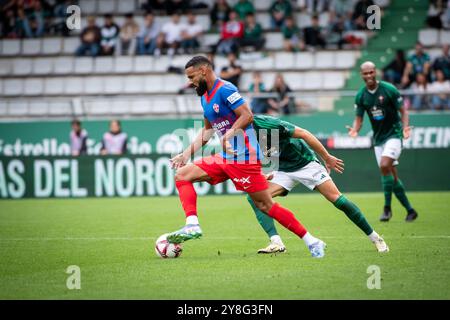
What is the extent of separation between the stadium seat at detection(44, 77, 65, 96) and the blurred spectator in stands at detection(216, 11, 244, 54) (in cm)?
501

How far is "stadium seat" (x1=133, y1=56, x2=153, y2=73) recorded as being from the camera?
26.9 m

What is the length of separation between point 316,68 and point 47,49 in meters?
8.64

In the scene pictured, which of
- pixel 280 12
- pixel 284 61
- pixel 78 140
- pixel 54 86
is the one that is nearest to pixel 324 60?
pixel 284 61

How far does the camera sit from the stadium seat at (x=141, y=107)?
24.1m

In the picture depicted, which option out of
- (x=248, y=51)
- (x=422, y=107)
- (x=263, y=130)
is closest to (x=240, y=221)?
(x=263, y=130)

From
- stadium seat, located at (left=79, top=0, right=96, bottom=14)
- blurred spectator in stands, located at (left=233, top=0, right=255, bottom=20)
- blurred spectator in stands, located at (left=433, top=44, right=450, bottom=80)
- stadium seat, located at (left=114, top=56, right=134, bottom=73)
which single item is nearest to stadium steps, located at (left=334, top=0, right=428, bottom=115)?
blurred spectator in stands, located at (left=433, top=44, right=450, bottom=80)

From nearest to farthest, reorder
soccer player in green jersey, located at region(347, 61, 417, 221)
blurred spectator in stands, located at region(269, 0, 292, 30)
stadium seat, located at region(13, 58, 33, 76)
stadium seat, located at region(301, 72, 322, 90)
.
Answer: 1. soccer player in green jersey, located at region(347, 61, 417, 221)
2. stadium seat, located at region(301, 72, 322, 90)
3. blurred spectator in stands, located at region(269, 0, 292, 30)
4. stadium seat, located at region(13, 58, 33, 76)

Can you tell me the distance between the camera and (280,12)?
26812mm

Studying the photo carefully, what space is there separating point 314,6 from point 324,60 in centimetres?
224

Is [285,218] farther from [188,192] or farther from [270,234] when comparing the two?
[188,192]

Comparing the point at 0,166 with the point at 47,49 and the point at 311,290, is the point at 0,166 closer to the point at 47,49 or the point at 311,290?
the point at 47,49

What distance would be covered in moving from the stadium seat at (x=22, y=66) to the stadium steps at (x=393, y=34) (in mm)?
9913

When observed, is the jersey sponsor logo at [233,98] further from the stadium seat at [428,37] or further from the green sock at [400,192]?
the stadium seat at [428,37]

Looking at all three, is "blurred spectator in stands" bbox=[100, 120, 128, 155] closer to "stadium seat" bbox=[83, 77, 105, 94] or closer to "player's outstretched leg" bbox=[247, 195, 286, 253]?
"stadium seat" bbox=[83, 77, 105, 94]
